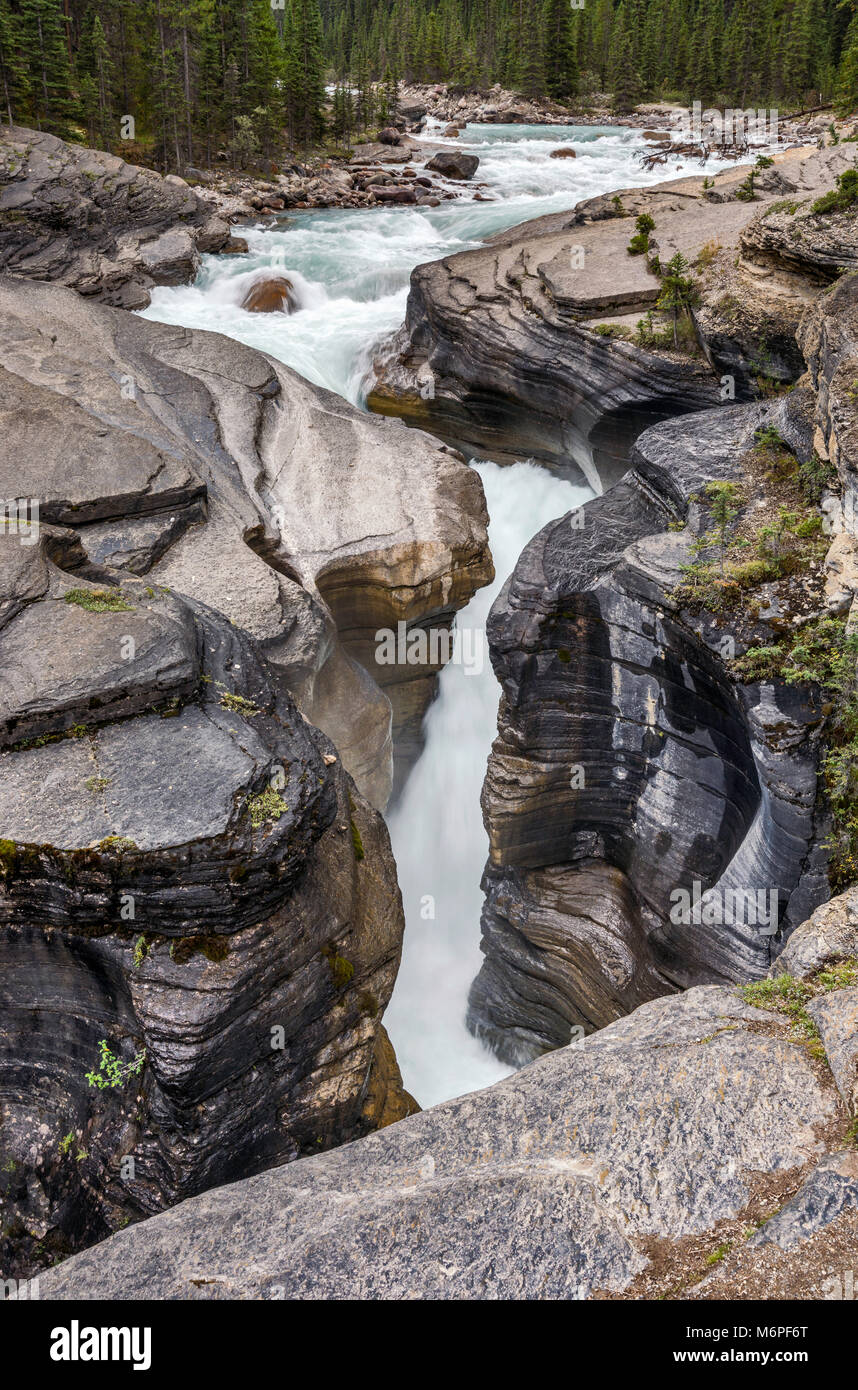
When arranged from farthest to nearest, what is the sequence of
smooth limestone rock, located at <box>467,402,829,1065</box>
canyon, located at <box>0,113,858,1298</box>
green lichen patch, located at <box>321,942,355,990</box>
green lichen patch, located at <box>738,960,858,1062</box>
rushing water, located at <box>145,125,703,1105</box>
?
rushing water, located at <box>145,125,703,1105</box> → smooth limestone rock, located at <box>467,402,829,1065</box> → green lichen patch, located at <box>321,942,355,990</box> → green lichen patch, located at <box>738,960,858,1062</box> → canyon, located at <box>0,113,858,1298</box>

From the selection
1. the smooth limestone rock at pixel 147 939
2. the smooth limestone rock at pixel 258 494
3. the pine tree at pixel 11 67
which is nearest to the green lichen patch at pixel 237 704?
the smooth limestone rock at pixel 147 939

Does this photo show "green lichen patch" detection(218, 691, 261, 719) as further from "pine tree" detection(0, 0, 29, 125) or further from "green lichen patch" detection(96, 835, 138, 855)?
"pine tree" detection(0, 0, 29, 125)

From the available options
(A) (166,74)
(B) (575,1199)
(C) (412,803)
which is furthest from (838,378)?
(A) (166,74)

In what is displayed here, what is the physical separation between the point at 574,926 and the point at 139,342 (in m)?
12.5

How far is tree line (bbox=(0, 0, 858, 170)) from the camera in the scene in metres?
36.2

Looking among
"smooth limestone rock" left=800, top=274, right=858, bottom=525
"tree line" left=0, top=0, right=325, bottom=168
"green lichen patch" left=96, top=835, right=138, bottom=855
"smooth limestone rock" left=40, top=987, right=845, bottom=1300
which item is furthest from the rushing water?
"tree line" left=0, top=0, right=325, bottom=168

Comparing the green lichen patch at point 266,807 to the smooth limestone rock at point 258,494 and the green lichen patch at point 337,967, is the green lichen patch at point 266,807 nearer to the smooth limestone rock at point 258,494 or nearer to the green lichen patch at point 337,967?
the green lichen patch at point 337,967

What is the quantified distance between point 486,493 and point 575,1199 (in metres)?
13.2

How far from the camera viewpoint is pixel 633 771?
10820 mm

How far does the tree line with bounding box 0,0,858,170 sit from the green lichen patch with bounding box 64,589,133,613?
45.4ft

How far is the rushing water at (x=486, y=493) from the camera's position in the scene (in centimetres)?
1338

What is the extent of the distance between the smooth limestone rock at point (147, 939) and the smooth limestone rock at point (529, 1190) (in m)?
1.57
